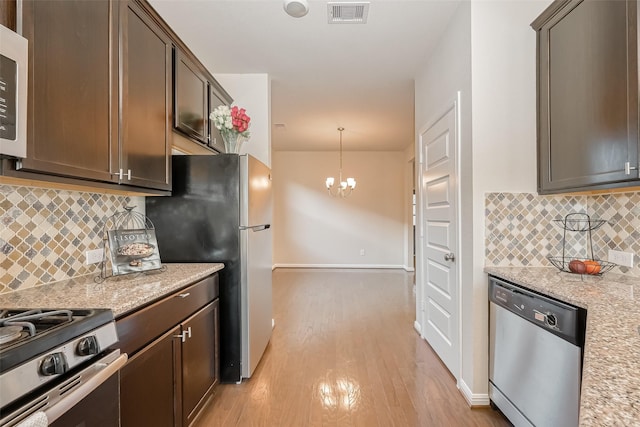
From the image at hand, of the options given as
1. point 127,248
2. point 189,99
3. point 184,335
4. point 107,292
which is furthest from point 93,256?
point 189,99

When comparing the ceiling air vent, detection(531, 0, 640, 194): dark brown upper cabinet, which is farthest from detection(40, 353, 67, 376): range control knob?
the ceiling air vent

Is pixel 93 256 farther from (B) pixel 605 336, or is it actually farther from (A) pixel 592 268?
(A) pixel 592 268

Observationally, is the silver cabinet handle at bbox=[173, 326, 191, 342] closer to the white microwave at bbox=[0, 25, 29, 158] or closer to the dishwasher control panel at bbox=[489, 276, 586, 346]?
the white microwave at bbox=[0, 25, 29, 158]

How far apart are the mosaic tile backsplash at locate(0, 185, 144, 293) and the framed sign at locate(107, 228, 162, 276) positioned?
0.20 meters

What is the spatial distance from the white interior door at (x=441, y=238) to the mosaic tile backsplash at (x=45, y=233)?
241 centimetres

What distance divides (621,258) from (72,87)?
2.97m

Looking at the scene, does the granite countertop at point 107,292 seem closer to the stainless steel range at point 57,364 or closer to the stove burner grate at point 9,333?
the stainless steel range at point 57,364

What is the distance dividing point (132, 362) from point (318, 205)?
6.01 m

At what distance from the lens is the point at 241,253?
2293 millimetres

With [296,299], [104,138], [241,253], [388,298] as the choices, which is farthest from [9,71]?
[388,298]

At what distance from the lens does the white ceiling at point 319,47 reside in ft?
7.57

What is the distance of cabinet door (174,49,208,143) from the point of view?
2.21m

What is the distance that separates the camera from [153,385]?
4.72ft

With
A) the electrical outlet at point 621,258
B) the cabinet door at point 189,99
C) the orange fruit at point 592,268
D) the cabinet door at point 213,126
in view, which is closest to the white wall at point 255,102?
the cabinet door at point 213,126
